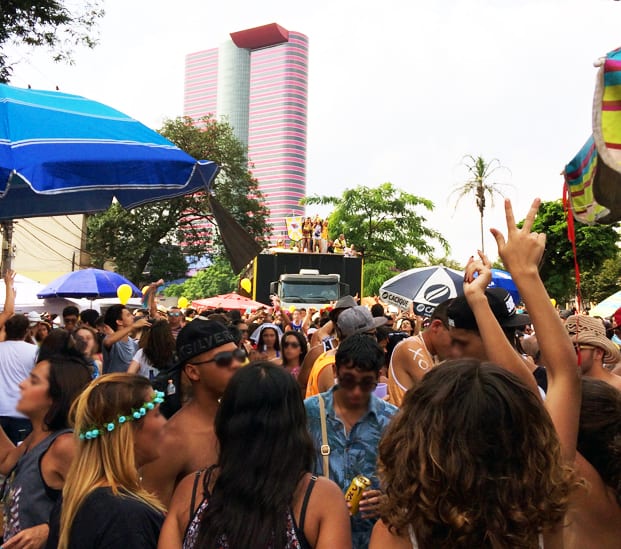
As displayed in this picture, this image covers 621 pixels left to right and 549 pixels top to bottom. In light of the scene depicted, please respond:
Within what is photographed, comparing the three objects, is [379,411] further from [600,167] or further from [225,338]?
[600,167]

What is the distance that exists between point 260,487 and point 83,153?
2964 millimetres

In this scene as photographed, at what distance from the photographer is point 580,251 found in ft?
140

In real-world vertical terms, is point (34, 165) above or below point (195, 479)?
above

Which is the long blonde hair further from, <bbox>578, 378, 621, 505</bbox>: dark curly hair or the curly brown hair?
<bbox>578, 378, 621, 505</bbox>: dark curly hair

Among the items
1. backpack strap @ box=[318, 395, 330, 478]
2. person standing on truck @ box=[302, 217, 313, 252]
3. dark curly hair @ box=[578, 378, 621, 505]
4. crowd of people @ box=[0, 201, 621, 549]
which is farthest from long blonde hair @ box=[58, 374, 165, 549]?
person standing on truck @ box=[302, 217, 313, 252]

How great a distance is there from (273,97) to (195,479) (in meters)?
168

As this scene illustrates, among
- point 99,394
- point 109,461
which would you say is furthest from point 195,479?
point 99,394

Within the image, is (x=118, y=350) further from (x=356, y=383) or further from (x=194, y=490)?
(x=194, y=490)

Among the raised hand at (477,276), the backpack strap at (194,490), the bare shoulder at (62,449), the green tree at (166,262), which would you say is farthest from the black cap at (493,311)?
the green tree at (166,262)

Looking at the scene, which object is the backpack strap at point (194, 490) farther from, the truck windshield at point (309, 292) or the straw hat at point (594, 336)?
the truck windshield at point (309, 292)

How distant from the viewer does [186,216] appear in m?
40.0

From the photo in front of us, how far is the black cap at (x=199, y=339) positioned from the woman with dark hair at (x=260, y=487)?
1222 millimetres

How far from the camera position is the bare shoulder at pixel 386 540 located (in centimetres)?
183

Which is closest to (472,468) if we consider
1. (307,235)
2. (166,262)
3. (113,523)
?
(113,523)
